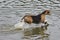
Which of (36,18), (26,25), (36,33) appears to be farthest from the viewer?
(36,18)

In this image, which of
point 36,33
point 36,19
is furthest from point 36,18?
point 36,33

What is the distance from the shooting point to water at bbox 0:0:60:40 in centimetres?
1208

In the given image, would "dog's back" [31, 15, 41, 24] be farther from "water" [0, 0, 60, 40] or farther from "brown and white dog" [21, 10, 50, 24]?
"water" [0, 0, 60, 40]

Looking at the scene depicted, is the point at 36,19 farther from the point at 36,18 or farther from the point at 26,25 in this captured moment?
the point at 26,25

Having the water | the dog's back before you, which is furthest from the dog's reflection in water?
the dog's back

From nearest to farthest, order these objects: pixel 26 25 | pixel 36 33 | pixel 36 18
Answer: pixel 36 33 → pixel 26 25 → pixel 36 18

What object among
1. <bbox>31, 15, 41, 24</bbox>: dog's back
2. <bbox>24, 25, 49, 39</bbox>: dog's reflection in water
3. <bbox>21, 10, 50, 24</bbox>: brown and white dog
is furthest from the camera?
<bbox>31, 15, 41, 24</bbox>: dog's back

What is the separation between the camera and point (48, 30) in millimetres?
12969

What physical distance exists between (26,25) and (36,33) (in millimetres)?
1121

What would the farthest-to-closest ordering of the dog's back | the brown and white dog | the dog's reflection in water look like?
the dog's back
the brown and white dog
the dog's reflection in water

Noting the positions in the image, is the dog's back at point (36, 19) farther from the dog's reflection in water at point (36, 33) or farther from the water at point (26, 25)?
the dog's reflection in water at point (36, 33)

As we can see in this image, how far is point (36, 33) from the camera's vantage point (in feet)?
41.6

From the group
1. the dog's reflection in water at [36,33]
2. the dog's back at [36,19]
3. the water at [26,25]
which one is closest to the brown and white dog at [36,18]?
the dog's back at [36,19]

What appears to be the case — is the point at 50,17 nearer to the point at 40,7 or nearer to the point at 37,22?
the point at 37,22
